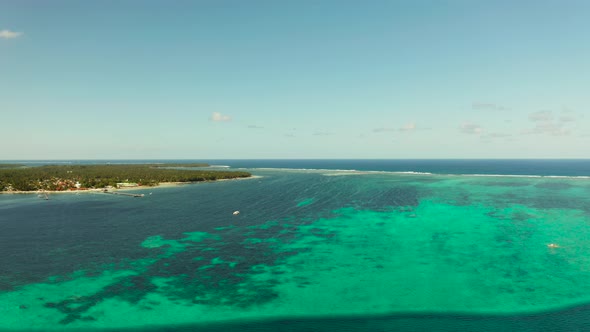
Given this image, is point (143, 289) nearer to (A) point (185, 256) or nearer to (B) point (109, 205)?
(A) point (185, 256)

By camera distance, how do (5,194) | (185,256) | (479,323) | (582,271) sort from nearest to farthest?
(479,323)
(582,271)
(185,256)
(5,194)

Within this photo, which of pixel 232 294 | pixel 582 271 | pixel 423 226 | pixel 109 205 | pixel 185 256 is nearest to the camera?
pixel 232 294

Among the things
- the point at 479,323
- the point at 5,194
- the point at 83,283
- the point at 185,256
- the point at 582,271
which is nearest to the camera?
the point at 479,323

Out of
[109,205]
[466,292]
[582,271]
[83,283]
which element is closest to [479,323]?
[466,292]

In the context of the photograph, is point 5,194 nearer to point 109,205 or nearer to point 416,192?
point 109,205

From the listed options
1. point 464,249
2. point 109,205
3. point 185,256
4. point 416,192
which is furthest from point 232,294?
point 416,192

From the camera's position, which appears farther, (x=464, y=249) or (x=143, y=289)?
(x=464, y=249)
